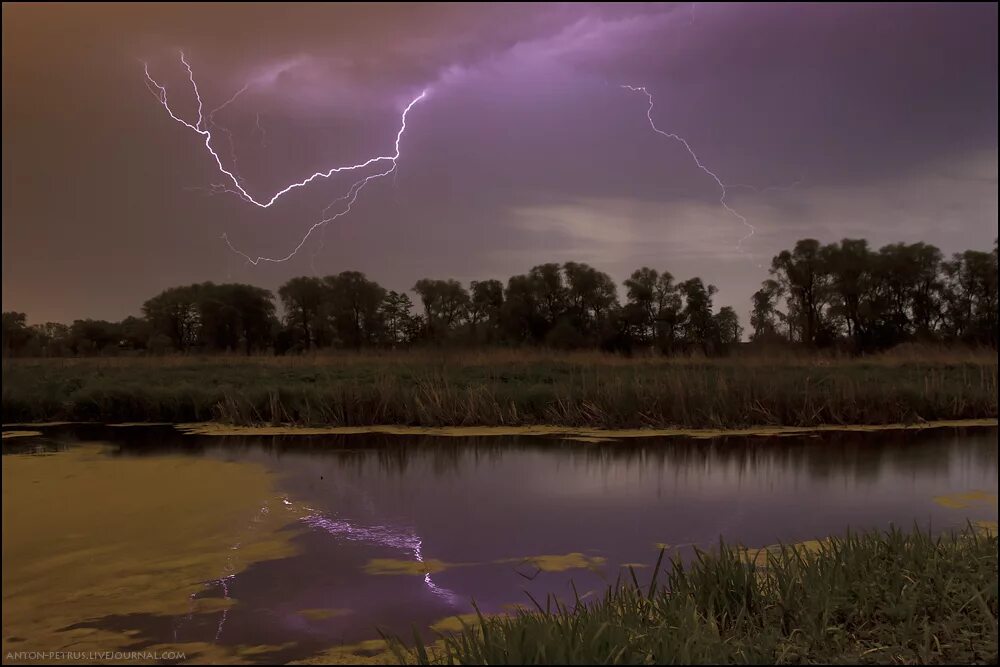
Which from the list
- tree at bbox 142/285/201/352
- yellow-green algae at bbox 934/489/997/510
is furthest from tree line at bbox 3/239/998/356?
yellow-green algae at bbox 934/489/997/510

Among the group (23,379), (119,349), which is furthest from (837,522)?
(119,349)

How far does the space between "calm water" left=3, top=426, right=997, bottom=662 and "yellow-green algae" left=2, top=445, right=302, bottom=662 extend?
23mm

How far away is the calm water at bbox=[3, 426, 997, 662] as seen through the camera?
16.1ft

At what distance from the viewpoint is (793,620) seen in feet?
12.5

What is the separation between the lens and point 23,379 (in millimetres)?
17500

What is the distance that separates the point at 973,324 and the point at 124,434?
129 feet

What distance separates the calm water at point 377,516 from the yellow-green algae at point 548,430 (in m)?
0.43

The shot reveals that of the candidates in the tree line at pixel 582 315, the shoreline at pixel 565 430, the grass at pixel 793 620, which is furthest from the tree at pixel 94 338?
the grass at pixel 793 620

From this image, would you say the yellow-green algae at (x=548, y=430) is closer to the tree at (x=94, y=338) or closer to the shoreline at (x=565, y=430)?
the shoreline at (x=565, y=430)

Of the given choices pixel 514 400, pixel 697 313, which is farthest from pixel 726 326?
pixel 514 400

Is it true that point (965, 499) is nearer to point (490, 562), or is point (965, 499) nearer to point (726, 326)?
point (490, 562)

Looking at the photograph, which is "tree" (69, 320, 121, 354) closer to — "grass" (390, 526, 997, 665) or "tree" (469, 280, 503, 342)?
"tree" (469, 280, 503, 342)

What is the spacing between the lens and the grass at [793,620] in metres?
3.27

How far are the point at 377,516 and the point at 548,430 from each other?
570cm
